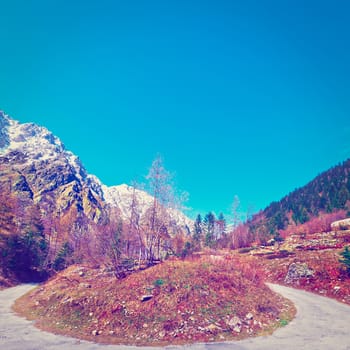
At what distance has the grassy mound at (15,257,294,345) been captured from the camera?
11398mm

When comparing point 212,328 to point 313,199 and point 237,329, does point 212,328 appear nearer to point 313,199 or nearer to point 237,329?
point 237,329

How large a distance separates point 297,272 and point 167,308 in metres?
16.4

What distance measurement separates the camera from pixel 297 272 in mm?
23688

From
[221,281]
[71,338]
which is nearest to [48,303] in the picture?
[71,338]

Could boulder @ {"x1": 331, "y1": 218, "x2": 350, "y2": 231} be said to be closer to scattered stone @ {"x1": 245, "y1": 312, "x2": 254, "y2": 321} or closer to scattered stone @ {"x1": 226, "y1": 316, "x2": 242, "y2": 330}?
scattered stone @ {"x1": 245, "y1": 312, "x2": 254, "y2": 321}

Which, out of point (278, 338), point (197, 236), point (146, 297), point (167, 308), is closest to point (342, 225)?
point (278, 338)

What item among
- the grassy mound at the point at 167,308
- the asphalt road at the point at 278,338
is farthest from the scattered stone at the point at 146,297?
the asphalt road at the point at 278,338

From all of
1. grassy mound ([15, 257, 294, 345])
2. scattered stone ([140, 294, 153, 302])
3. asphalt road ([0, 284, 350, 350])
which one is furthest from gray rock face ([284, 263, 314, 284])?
scattered stone ([140, 294, 153, 302])

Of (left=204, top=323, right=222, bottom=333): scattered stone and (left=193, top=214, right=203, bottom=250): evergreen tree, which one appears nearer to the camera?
(left=204, top=323, right=222, bottom=333): scattered stone

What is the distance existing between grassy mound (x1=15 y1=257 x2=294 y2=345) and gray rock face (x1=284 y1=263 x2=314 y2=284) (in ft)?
24.5

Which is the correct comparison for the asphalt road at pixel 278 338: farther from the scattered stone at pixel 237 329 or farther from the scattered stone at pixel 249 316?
the scattered stone at pixel 249 316

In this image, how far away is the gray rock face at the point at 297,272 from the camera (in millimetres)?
22864

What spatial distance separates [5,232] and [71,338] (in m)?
37.2

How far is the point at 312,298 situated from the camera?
18.3 m
